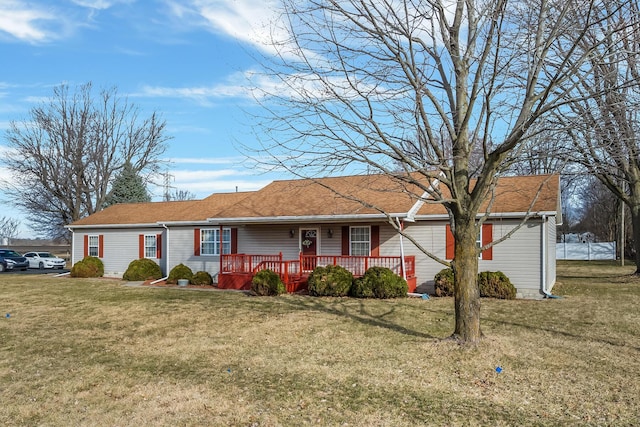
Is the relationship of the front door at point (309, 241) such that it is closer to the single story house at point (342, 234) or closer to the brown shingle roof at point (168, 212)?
the single story house at point (342, 234)

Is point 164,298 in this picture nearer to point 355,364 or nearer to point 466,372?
point 355,364

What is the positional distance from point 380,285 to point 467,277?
21.8 ft

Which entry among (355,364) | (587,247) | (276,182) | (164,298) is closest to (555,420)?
(355,364)

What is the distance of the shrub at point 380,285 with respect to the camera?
14766 mm

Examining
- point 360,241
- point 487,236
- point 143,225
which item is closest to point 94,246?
point 143,225

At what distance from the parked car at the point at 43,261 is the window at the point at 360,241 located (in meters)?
21.8

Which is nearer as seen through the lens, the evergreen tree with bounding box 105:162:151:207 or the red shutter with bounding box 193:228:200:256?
the red shutter with bounding box 193:228:200:256


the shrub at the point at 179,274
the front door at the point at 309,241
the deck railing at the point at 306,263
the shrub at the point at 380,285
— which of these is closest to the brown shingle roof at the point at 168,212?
the shrub at the point at 179,274

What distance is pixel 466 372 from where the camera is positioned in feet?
23.4

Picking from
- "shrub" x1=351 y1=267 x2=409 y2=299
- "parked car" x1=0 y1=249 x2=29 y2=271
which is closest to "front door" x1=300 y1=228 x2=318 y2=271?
"shrub" x1=351 y1=267 x2=409 y2=299

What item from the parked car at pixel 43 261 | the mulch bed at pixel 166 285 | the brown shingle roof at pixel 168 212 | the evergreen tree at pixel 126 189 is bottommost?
the mulch bed at pixel 166 285

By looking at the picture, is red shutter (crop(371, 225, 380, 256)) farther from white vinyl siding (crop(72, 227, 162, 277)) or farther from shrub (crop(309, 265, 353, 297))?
white vinyl siding (crop(72, 227, 162, 277))

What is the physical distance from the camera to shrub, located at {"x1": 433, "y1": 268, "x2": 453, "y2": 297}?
15344 mm

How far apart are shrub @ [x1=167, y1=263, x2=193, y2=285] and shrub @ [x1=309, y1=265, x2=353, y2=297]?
687 centimetres
